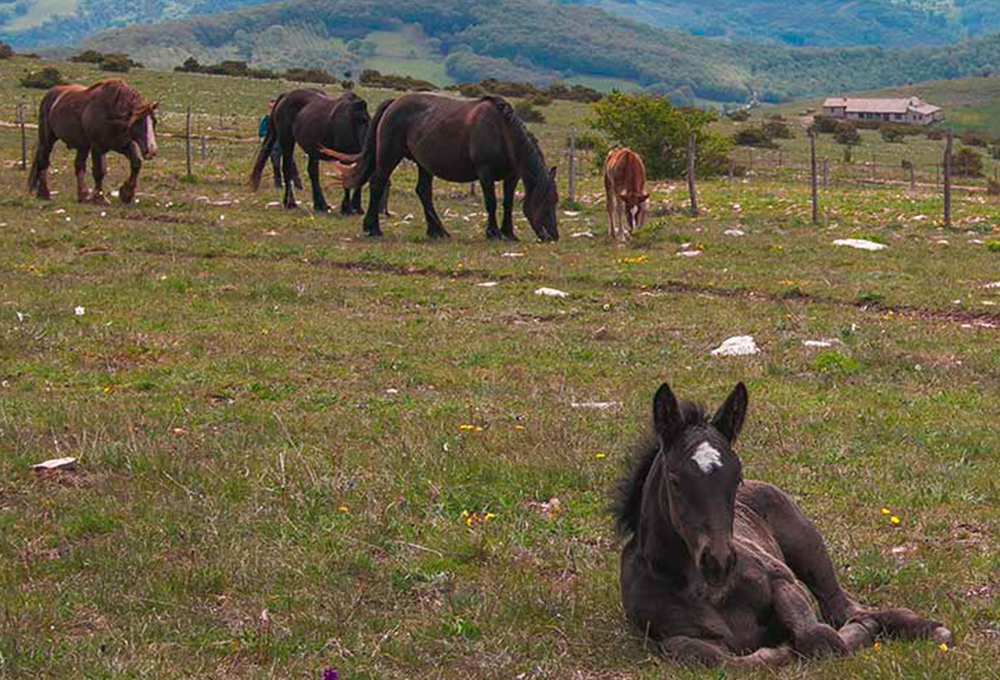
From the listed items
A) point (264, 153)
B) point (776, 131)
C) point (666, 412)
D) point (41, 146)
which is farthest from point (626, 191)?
point (776, 131)

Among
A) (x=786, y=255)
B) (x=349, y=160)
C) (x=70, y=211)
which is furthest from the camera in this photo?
(x=349, y=160)

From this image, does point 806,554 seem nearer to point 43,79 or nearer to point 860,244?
point 860,244

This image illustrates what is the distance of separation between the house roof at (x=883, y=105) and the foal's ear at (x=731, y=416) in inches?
A: 5948

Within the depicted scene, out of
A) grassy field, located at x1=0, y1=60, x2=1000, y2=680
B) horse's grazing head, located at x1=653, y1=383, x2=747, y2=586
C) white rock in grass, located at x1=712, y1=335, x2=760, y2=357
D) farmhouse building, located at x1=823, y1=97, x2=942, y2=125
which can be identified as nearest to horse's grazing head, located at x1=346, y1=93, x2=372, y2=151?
grassy field, located at x1=0, y1=60, x2=1000, y2=680

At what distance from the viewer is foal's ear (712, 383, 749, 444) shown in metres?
5.88

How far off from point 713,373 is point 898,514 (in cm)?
482

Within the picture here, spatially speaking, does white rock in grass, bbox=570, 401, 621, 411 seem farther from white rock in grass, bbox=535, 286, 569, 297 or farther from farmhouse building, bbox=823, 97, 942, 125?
farmhouse building, bbox=823, 97, 942, 125

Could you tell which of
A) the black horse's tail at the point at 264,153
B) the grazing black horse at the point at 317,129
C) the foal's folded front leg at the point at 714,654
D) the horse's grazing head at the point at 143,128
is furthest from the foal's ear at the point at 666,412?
the black horse's tail at the point at 264,153

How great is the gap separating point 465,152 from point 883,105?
461 feet

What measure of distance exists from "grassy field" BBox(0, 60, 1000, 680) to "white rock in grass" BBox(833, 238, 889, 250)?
370 mm

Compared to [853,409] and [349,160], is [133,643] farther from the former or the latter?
[349,160]

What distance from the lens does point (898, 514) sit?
8398 mm

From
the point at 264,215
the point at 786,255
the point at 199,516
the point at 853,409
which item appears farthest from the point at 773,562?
the point at 264,215

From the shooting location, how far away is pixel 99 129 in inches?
1108
